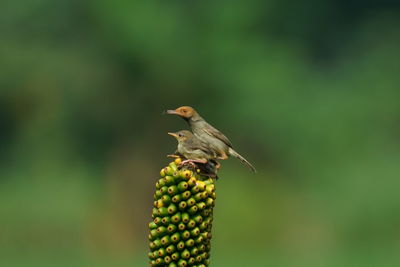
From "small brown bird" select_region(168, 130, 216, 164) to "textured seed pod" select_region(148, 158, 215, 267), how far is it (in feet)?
1.49

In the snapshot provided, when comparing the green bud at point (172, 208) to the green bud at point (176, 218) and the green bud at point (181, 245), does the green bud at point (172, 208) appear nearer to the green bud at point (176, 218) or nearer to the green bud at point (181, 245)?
the green bud at point (176, 218)

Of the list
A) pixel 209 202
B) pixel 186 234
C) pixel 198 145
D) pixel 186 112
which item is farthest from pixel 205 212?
pixel 186 112

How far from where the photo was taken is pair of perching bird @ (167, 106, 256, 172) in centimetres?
620

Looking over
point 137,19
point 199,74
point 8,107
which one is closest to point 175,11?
point 137,19

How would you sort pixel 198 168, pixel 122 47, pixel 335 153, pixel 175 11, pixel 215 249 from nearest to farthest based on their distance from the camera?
pixel 198 168
pixel 215 249
pixel 335 153
pixel 122 47
pixel 175 11

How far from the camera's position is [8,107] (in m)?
23.9

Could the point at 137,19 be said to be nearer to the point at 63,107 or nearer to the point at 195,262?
the point at 63,107

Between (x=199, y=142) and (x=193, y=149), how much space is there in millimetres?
122

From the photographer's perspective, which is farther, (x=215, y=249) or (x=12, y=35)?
(x=12, y=35)

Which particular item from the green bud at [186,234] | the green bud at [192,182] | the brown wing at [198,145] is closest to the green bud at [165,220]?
the green bud at [186,234]

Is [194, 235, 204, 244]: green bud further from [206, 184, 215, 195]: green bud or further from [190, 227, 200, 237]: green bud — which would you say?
[206, 184, 215, 195]: green bud

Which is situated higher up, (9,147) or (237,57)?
(237,57)

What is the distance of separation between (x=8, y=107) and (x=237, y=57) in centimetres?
535

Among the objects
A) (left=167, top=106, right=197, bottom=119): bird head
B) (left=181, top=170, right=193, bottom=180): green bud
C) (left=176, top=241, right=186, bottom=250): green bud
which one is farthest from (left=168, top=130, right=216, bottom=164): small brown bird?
(left=176, top=241, right=186, bottom=250): green bud
